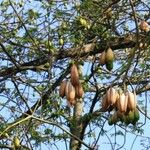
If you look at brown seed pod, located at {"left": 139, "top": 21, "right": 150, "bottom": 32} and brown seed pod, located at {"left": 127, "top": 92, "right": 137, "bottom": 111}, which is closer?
brown seed pod, located at {"left": 127, "top": 92, "right": 137, "bottom": 111}

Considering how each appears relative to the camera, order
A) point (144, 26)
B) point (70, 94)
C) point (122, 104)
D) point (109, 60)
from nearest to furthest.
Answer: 1. point (122, 104)
2. point (70, 94)
3. point (109, 60)
4. point (144, 26)

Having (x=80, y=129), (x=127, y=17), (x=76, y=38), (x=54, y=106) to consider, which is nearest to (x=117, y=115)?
(x=127, y=17)

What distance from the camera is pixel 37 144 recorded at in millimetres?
6141

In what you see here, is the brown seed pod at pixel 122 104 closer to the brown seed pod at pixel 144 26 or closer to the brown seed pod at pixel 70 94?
the brown seed pod at pixel 70 94

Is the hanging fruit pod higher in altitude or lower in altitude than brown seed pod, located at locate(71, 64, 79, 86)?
higher

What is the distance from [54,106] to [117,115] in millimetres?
3178

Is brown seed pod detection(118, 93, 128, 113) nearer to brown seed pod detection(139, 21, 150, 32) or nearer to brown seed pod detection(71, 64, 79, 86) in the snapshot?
brown seed pod detection(71, 64, 79, 86)

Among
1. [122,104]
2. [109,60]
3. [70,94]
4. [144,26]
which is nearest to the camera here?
[122,104]

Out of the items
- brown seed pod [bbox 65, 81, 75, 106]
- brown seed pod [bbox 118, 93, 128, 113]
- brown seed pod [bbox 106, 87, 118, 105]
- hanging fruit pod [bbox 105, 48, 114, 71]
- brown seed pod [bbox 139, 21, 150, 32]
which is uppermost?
brown seed pod [bbox 139, 21, 150, 32]

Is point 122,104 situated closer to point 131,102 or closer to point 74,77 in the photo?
point 131,102

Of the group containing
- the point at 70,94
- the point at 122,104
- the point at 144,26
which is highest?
the point at 144,26

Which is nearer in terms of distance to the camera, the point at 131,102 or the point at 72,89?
the point at 131,102

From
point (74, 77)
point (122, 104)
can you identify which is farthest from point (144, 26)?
point (122, 104)

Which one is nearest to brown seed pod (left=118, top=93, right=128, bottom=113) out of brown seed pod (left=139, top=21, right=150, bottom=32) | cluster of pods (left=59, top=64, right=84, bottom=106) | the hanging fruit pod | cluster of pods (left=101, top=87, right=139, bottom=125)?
cluster of pods (left=101, top=87, right=139, bottom=125)
